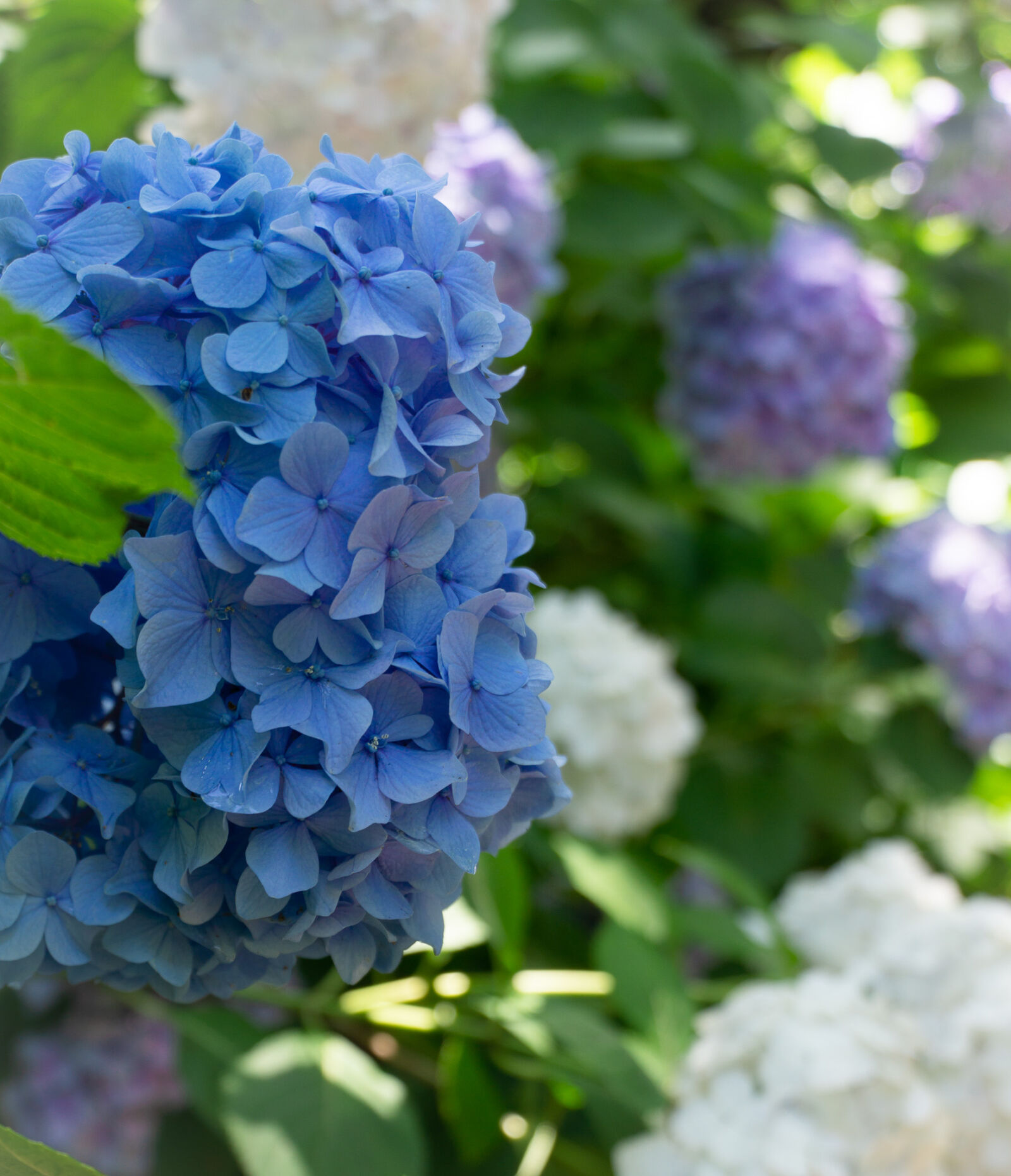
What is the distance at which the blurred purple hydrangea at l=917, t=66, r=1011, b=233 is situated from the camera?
1.17 metres

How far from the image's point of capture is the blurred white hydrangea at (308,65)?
1.87ft

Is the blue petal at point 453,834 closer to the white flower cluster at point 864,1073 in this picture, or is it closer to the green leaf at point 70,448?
the green leaf at point 70,448

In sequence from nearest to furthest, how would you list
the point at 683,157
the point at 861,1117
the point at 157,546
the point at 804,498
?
the point at 157,546
the point at 861,1117
the point at 683,157
the point at 804,498

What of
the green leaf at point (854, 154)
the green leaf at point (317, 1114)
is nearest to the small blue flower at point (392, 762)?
the green leaf at point (317, 1114)

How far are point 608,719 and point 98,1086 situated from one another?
0.41 meters

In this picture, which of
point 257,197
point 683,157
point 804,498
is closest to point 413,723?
point 257,197

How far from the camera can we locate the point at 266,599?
10.1 inches

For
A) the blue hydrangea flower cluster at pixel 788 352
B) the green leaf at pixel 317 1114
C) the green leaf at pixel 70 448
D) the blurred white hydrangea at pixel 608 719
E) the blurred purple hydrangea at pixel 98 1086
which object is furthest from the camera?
the blue hydrangea flower cluster at pixel 788 352

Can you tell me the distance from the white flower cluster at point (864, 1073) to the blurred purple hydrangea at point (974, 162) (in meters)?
0.84

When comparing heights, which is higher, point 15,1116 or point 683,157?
point 683,157

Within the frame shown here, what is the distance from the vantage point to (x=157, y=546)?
25 centimetres

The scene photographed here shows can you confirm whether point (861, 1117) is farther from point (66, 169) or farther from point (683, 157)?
point (683, 157)

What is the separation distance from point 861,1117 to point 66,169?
19.8 inches

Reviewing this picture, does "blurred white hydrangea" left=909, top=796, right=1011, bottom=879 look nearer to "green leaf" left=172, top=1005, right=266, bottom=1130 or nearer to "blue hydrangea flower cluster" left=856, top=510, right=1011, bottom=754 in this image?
"blue hydrangea flower cluster" left=856, top=510, right=1011, bottom=754
